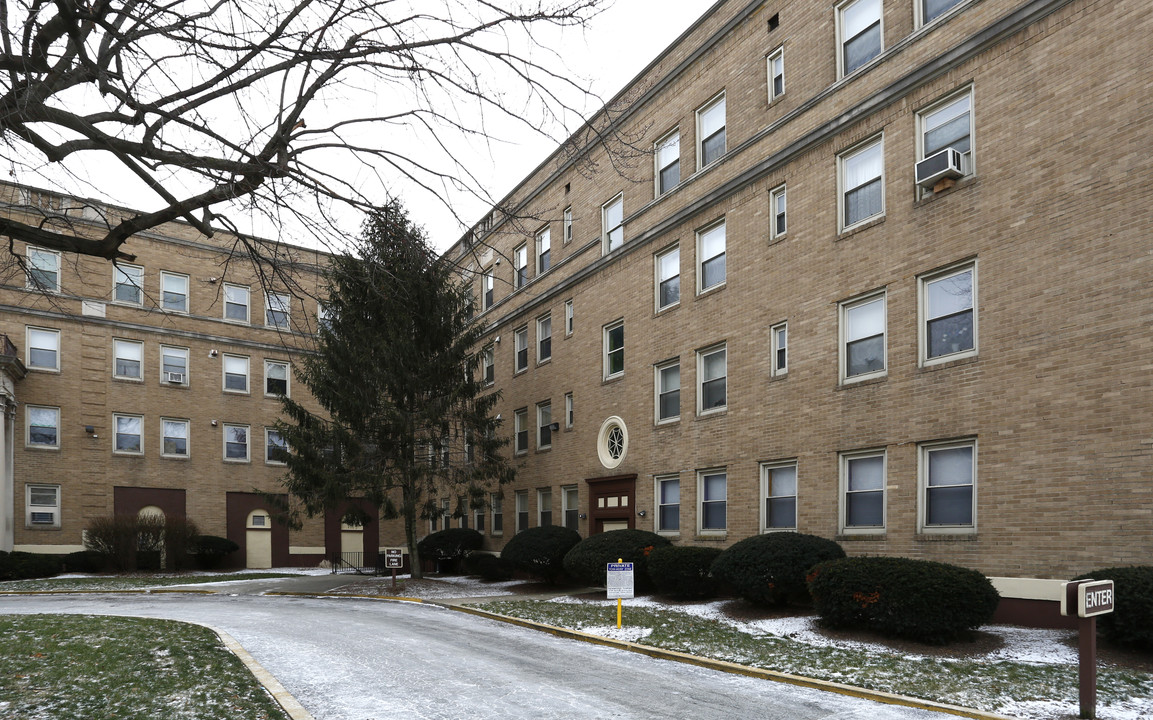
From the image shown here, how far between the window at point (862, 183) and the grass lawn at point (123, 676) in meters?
13.5

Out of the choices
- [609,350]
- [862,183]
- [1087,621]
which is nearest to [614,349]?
[609,350]

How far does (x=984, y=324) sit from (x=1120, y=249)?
7.83 ft

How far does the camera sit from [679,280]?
22.8m

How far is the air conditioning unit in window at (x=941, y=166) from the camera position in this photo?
15188 mm

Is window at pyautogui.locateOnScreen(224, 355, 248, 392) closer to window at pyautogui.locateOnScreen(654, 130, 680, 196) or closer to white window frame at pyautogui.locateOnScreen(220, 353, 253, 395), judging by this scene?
white window frame at pyautogui.locateOnScreen(220, 353, 253, 395)

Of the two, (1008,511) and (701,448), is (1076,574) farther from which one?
(701,448)

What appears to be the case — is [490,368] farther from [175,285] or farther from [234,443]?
[175,285]

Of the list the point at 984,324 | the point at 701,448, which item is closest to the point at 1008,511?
the point at 984,324

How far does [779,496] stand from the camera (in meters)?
18.8

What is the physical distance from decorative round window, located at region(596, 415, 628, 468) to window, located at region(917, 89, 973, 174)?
1125cm

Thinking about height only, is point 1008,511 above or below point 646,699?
above

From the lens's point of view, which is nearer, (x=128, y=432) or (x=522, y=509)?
(x=522, y=509)

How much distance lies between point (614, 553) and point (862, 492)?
249 inches

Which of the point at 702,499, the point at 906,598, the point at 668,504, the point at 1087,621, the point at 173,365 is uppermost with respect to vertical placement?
the point at 173,365
